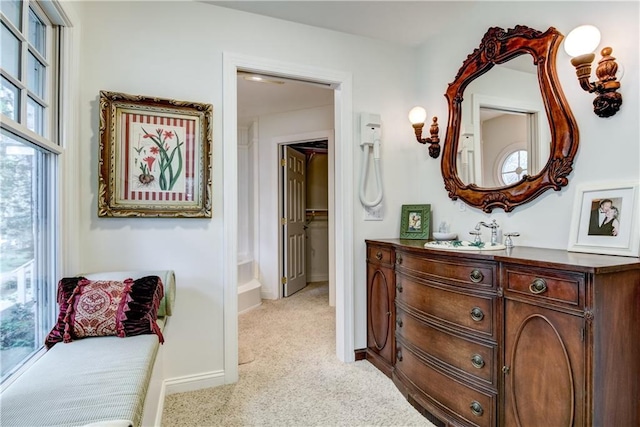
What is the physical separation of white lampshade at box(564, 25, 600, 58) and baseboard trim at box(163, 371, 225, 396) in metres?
2.68

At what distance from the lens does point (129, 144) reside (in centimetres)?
202

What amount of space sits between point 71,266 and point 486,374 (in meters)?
2.24

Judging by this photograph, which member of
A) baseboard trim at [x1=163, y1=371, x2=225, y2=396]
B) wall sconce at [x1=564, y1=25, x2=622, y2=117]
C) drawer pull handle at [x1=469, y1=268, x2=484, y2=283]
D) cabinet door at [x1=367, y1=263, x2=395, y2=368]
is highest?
wall sconce at [x1=564, y1=25, x2=622, y2=117]

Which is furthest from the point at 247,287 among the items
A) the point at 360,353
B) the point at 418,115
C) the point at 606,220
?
the point at 606,220

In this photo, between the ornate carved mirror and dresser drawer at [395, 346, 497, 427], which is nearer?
dresser drawer at [395, 346, 497, 427]

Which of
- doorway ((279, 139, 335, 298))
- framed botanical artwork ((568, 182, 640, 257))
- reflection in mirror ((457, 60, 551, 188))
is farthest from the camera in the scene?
doorway ((279, 139, 335, 298))

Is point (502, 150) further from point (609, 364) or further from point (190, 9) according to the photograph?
point (190, 9)

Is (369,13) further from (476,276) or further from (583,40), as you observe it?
(476,276)

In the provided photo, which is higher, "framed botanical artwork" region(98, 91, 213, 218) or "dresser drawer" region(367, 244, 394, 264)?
"framed botanical artwork" region(98, 91, 213, 218)

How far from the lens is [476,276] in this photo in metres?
1.59

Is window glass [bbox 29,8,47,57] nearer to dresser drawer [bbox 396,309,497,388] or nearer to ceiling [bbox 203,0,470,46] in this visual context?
ceiling [bbox 203,0,470,46]

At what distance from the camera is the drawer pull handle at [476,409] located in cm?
157

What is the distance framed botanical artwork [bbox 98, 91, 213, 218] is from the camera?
6.46ft

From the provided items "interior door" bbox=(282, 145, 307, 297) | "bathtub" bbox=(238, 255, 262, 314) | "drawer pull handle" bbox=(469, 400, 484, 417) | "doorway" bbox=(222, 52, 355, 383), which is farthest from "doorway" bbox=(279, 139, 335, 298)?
"drawer pull handle" bbox=(469, 400, 484, 417)
